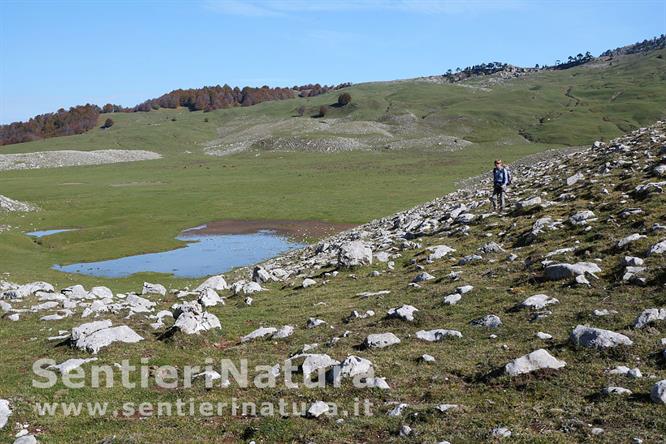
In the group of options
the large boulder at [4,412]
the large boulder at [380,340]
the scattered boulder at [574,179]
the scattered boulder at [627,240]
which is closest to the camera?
the large boulder at [4,412]

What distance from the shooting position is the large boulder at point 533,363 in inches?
500

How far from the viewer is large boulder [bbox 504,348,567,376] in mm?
12688

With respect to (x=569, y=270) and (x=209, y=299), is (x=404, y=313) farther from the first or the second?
(x=209, y=299)

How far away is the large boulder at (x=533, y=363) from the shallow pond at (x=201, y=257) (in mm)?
34574

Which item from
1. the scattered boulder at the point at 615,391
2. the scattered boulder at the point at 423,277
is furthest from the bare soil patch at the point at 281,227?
the scattered boulder at the point at 615,391

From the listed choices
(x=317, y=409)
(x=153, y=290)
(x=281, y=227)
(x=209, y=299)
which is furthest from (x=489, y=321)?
(x=281, y=227)

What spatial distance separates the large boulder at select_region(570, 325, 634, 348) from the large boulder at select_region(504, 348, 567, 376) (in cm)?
106

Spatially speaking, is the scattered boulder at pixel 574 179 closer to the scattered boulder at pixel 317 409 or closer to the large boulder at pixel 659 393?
the large boulder at pixel 659 393

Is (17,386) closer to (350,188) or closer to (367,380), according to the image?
(367,380)

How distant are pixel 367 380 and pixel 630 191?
21.6 metres

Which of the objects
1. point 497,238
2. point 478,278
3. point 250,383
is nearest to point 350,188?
point 497,238

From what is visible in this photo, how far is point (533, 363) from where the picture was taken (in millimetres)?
12836

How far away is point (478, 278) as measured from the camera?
21969 mm

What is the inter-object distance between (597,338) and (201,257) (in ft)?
142
